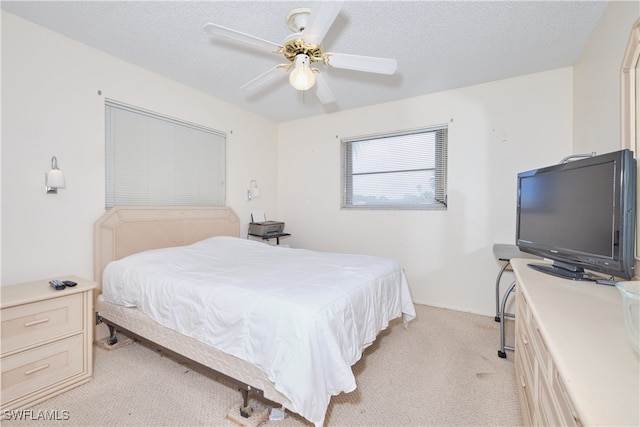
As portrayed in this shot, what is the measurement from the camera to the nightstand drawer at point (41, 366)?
158cm

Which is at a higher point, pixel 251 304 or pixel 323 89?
pixel 323 89

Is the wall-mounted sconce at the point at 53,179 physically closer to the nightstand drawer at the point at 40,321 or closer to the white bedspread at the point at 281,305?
the white bedspread at the point at 281,305

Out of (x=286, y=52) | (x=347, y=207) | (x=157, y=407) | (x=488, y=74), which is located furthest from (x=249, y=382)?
(x=488, y=74)

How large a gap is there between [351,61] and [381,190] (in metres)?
2.06

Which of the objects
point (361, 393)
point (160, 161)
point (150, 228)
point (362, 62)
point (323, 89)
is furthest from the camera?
point (160, 161)

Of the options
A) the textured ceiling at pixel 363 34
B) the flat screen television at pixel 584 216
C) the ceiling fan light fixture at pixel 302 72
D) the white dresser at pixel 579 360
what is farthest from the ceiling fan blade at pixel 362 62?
the white dresser at pixel 579 360

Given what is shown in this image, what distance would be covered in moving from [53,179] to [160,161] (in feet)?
3.14

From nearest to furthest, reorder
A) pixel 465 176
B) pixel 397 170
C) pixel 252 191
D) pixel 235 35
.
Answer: pixel 235 35, pixel 465 176, pixel 397 170, pixel 252 191

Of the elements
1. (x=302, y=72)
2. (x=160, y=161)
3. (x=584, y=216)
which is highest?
(x=302, y=72)

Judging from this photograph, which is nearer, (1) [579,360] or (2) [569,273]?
(1) [579,360]

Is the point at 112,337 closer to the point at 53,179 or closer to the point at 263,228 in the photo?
the point at 53,179

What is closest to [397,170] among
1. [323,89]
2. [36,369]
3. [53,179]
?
[323,89]

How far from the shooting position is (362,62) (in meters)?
1.92

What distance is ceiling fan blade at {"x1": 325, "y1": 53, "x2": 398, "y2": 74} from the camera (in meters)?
1.87
